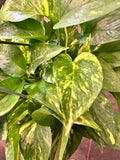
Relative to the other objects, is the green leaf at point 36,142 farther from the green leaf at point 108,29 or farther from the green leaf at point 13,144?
the green leaf at point 108,29

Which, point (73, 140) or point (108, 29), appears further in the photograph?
point (73, 140)

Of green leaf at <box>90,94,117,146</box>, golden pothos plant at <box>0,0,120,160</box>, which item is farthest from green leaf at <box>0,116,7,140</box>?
green leaf at <box>90,94,117,146</box>

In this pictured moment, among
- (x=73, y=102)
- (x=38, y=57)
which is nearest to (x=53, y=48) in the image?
(x=38, y=57)

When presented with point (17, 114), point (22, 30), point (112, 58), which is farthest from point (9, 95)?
point (112, 58)

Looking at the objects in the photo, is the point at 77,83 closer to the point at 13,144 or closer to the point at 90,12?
the point at 90,12

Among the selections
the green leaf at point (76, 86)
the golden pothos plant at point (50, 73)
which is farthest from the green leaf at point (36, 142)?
the green leaf at point (76, 86)

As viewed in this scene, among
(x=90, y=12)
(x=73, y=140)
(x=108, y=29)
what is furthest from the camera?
(x=73, y=140)

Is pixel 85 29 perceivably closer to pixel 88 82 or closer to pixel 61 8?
pixel 61 8
